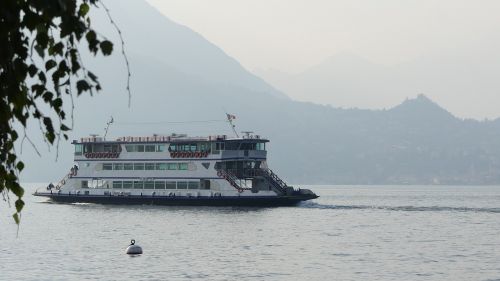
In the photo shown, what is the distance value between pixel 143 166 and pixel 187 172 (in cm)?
547

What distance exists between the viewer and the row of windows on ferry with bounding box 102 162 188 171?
A: 93.6 m

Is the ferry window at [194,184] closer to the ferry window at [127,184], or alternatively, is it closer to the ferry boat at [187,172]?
the ferry boat at [187,172]

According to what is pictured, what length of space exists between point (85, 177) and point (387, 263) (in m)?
56.2

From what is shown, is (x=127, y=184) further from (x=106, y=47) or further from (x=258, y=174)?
(x=106, y=47)

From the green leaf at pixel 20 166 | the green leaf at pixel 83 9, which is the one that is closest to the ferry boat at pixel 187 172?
the green leaf at pixel 20 166

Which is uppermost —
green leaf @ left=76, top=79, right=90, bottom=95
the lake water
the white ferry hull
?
green leaf @ left=76, top=79, right=90, bottom=95

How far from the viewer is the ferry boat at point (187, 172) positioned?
9150 cm

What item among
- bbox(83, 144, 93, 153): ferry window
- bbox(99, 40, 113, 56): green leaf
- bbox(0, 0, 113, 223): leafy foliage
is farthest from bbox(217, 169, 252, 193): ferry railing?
bbox(99, 40, 113, 56): green leaf

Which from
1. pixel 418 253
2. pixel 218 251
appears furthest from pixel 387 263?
pixel 218 251

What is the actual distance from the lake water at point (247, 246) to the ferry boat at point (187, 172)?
1.88 meters

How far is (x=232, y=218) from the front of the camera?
85000 mm

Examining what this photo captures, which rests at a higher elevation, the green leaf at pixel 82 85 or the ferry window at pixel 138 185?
the ferry window at pixel 138 185

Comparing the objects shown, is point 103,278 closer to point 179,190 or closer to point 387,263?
point 387,263

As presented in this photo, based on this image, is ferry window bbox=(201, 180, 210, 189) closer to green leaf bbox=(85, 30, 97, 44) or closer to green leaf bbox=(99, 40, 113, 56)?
green leaf bbox=(85, 30, 97, 44)
